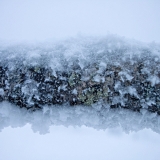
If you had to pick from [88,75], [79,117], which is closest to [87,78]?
[88,75]

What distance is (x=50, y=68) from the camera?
3.46ft

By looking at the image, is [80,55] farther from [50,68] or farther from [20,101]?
[20,101]

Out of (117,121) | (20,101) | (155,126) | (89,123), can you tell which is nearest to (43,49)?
(20,101)

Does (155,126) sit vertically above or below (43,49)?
below

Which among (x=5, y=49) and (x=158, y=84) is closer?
(x=158, y=84)

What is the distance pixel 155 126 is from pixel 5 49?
110 cm

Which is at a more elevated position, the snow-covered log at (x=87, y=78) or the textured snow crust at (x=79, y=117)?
the snow-covered log at (x=87, y=78)

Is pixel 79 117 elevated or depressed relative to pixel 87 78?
depressed

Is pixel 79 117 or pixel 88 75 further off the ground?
pixel 88 75

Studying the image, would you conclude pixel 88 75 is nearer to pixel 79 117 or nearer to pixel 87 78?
pixel 87 78

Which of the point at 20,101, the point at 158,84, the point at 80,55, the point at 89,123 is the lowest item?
the point at 89,123

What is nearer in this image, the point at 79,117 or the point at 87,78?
the point at 87,78

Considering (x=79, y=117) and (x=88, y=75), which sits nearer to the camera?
(x=88, y=75)

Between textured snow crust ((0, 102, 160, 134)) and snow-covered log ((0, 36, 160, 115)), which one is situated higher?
snow-covered log ((0, 36, 160, 115))
